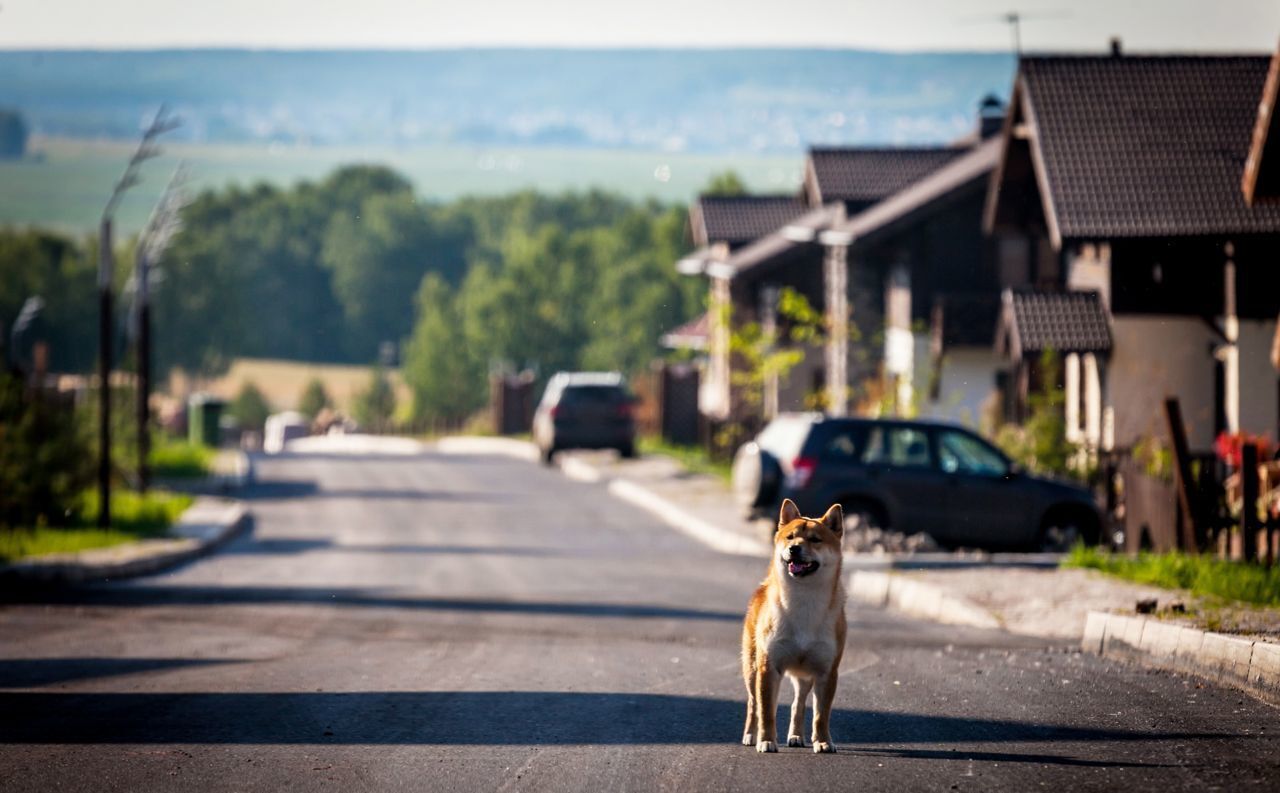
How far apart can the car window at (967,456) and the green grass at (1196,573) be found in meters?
3.81

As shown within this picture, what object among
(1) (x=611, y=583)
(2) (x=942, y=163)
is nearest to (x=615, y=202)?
(2) (x=942, y=163)

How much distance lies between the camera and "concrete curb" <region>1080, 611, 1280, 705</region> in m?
10.6

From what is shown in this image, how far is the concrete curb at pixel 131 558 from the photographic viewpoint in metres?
20.1

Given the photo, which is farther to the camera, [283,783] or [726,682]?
[726,682]

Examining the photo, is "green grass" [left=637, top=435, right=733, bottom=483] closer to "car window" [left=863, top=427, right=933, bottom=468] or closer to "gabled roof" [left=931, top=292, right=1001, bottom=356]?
"gabled roof" [left=931, top=292, right=1001, bottom=356]

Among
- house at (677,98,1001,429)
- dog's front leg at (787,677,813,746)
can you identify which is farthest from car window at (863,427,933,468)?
house at (677,98,1001,429)

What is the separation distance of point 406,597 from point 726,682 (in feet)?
24.5

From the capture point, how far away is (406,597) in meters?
18.8

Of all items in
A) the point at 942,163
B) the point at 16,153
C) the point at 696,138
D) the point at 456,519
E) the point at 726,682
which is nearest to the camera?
the point at 726,682

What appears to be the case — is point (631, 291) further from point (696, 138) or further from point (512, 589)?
point (512, 589)

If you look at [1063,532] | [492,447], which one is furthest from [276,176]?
[1063,532]

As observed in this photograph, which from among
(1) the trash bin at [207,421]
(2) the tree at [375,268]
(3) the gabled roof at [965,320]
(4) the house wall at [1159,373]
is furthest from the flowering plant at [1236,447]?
(2) the tree at [375,268]

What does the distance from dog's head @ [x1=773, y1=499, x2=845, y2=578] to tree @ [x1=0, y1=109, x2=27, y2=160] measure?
165420mm

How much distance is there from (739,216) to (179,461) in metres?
22.6
